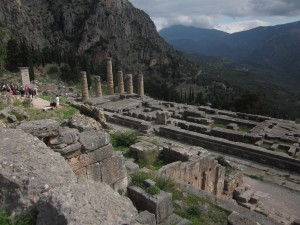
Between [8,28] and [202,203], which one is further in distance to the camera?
[8,28]

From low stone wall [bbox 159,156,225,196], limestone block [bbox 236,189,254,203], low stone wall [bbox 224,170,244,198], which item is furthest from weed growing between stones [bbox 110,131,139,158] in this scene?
limestone block [bbox 236,189,254,203]

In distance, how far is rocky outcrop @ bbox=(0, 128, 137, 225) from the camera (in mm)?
3828

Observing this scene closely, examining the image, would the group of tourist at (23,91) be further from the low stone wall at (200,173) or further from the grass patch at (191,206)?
the grass patch at (191,206)

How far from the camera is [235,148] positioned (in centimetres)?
1686

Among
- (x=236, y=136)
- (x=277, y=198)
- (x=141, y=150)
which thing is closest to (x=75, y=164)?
(x=141, y=150)

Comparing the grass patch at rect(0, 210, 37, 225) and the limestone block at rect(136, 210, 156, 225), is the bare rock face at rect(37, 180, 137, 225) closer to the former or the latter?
the grass patch at rect(0, 210, 37, 225)

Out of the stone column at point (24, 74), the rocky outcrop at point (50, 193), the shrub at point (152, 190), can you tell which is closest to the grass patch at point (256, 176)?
the shrub at point (152, 190)

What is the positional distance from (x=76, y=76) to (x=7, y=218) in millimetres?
57048

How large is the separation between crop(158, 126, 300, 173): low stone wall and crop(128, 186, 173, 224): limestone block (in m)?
10.4

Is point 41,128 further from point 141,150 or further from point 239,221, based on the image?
point 141,150

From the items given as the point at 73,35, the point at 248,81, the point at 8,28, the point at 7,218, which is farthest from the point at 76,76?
the point at 248,81

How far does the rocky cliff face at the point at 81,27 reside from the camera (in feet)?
290

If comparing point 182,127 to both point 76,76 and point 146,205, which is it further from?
point 76,76

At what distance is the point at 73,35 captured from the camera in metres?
103
